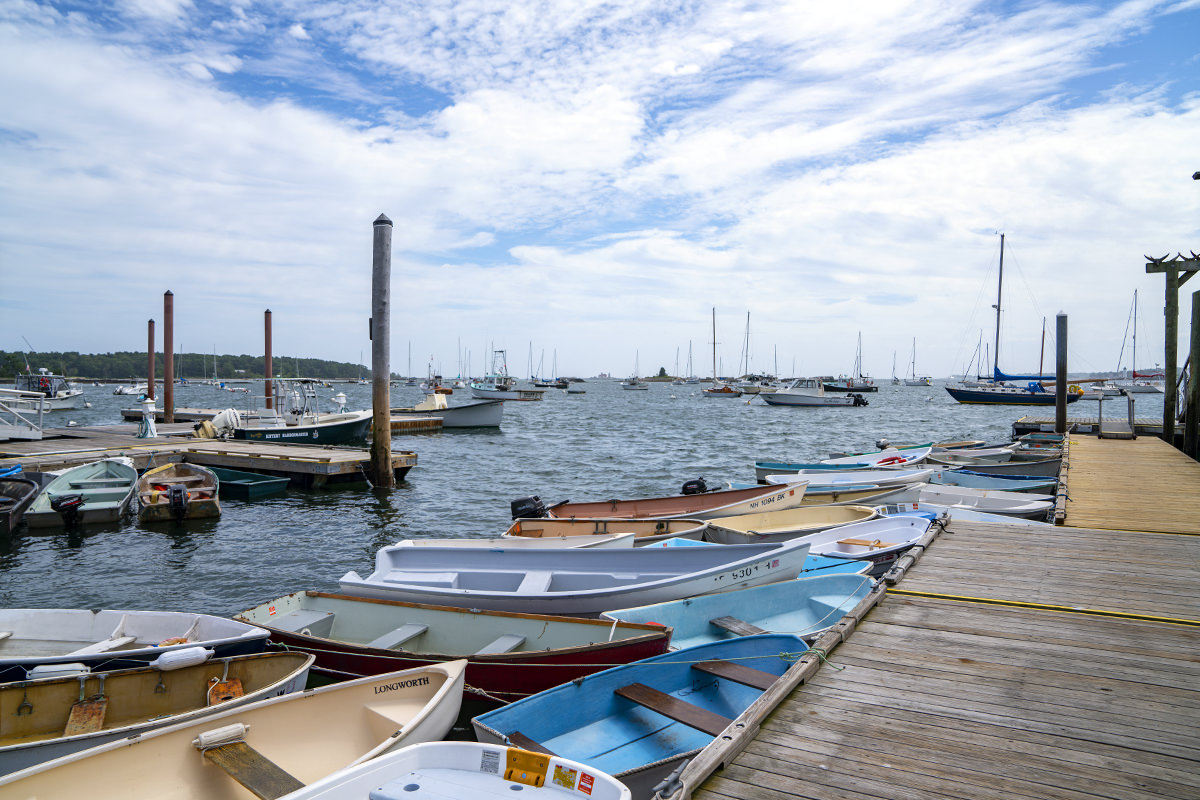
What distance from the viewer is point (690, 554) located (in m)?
8.42

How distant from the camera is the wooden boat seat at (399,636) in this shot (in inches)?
270

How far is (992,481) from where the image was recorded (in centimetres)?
1530

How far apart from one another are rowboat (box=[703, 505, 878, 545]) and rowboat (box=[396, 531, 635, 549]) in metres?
1.49

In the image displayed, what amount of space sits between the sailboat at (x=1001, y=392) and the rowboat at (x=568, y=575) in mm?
65930

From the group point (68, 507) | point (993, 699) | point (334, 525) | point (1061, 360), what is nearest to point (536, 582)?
point (993, 699)

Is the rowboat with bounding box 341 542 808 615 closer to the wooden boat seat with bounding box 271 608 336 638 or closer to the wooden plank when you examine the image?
the wooden boat seat with bounding box 271 608 336 638

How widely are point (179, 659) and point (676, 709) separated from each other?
12.4 feet

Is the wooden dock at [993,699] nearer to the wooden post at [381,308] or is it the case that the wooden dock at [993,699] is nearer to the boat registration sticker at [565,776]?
the boat registration sticker at [565,776]

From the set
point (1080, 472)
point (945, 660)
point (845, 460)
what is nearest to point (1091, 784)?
point (945, 660)

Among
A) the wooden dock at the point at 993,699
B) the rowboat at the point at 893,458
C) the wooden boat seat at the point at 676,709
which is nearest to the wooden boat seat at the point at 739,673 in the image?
the wooden boat seat at the point at 676,709

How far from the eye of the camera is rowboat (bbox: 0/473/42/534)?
1398 centimetres

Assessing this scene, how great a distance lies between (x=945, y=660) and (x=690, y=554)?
4034mm

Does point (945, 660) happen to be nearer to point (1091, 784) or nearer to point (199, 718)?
point (1091, 784)

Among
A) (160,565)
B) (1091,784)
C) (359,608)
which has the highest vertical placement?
(1091,784)
